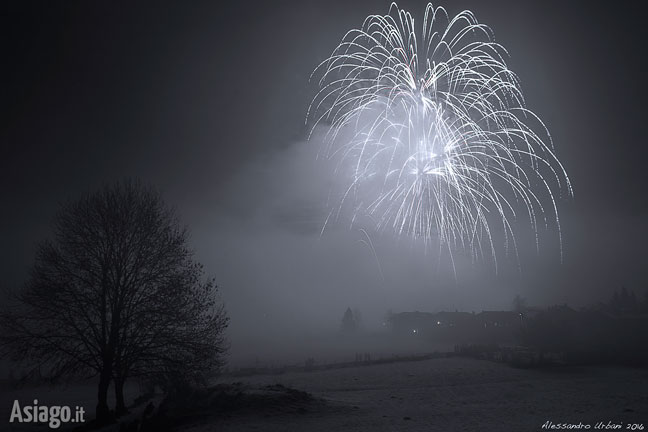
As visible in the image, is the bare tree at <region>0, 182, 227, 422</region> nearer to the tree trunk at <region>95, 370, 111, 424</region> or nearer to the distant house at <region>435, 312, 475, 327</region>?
the tree trunk at <region>95, 370, 111, 424</region>

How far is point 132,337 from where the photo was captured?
1959cm

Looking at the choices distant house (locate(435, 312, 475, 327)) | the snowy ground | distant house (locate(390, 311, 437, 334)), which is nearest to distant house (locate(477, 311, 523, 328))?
distant house (locate(435, 312, 475, 327))

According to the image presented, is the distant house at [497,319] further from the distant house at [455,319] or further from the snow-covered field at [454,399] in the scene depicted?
the snow-covered field at [454,399]

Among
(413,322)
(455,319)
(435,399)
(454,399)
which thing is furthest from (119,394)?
(413,322)

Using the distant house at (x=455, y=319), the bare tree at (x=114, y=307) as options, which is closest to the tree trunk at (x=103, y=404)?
the bare tree at (x=114, y=307)

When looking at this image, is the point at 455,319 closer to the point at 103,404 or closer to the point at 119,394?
the point at 119,394

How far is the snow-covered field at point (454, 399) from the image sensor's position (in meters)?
17.6

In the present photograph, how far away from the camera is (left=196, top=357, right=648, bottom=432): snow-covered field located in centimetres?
1764

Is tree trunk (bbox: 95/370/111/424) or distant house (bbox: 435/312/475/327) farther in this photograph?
distant house (bbox: 435/312/475/327)

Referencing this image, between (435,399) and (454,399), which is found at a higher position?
(435,399)

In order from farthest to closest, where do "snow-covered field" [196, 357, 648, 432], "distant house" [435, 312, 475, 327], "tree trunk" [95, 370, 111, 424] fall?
1. "distant house" [435, 312, 475, 327]
2. "tree trunk" [95, 370, 111, 424]
3. "snow-covered field" [196, 357, 648, 432]

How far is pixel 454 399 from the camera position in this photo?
2434 cm

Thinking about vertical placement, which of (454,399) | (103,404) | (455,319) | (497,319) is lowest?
(454,399)

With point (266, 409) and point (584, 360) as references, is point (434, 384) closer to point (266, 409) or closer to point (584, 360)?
point (266, 409)
